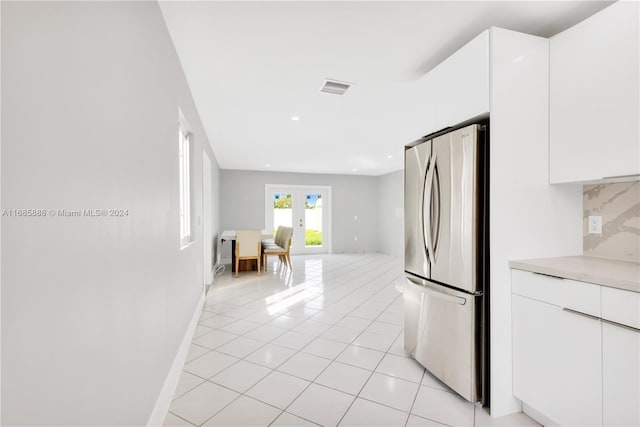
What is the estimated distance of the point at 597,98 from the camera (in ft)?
5.39

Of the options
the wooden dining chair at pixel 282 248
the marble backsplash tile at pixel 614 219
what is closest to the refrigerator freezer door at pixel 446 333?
the marble backsplash tile at pixel 614 219

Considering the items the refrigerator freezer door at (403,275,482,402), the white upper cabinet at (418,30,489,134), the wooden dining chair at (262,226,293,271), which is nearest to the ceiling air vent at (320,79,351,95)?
the white upper cabinet at (418,30,489,134)

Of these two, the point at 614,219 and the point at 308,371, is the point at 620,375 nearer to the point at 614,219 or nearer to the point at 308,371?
the point at 614,219

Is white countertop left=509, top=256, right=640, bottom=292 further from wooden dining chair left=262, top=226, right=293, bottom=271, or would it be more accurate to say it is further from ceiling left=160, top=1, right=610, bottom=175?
wooden dining chair left=262, top=226, right=293, bottom=271

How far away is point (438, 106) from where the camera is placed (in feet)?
7.04

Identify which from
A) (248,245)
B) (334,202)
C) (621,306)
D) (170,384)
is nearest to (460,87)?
(621,306)

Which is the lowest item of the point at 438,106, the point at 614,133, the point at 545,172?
the point at 545,172

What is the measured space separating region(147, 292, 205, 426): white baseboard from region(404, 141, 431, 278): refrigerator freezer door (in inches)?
72.2

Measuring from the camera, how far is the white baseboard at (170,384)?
163 cm

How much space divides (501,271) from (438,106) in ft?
3.89

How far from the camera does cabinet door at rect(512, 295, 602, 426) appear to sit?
142 centimetres

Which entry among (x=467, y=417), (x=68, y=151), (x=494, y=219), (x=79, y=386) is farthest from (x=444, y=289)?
(x=68, y=151)

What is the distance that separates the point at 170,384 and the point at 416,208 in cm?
207

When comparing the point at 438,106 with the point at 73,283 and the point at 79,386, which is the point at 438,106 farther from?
the point at 79,386
